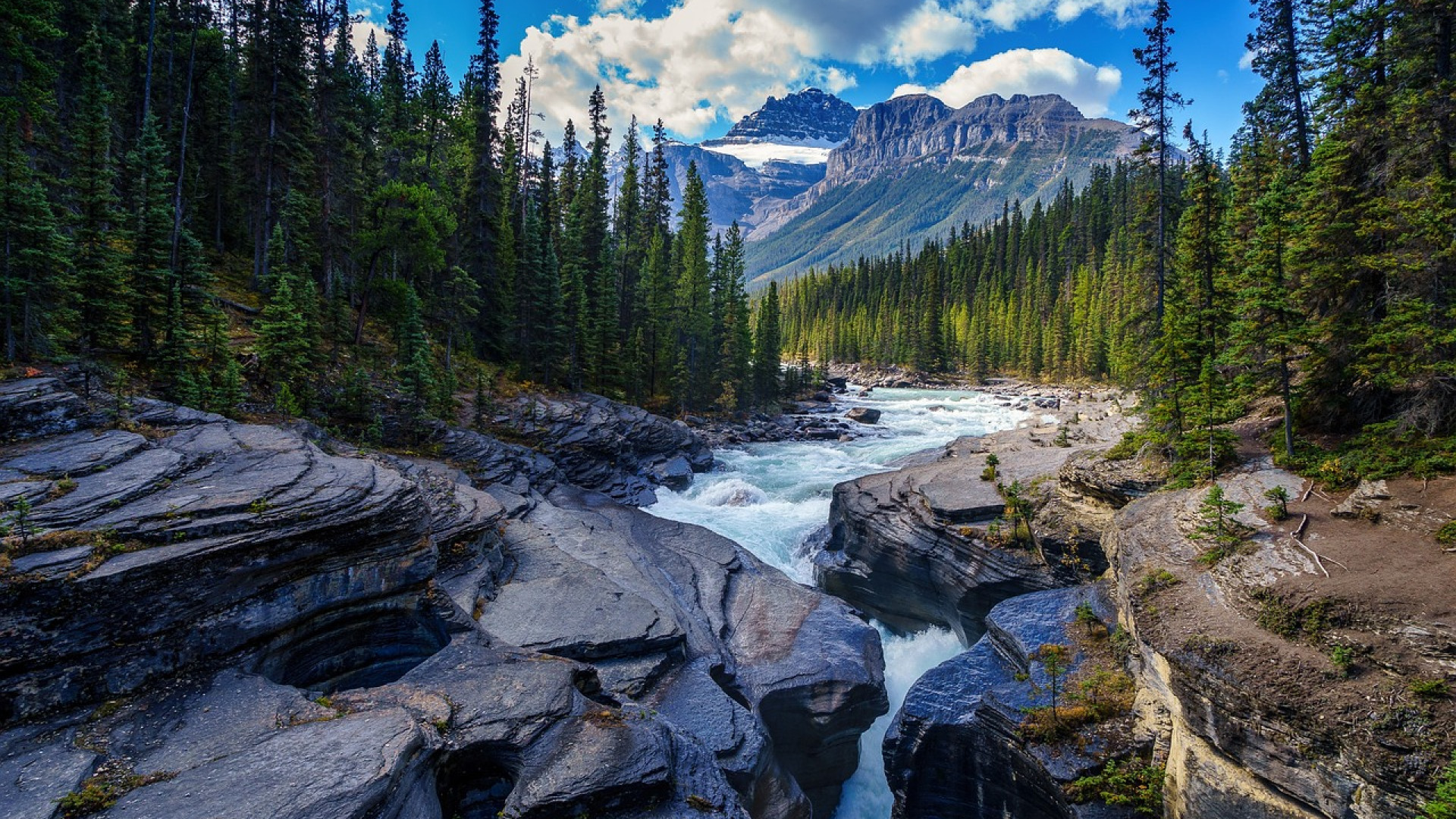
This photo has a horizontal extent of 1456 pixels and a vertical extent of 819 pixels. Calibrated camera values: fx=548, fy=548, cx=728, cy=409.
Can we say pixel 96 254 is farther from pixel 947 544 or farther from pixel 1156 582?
pixel 1156 582

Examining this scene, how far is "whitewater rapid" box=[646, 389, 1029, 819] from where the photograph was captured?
→ 1337cm

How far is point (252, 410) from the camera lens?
54.9ft

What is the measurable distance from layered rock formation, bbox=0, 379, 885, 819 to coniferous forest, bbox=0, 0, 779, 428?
5.76 meters

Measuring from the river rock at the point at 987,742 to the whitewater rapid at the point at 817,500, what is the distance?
1.59 m

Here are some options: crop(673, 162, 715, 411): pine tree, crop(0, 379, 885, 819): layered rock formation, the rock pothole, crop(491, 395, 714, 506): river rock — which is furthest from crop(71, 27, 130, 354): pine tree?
crop(673, 162, 715, 411): pine tree

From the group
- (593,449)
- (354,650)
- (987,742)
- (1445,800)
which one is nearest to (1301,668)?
(1445,800)

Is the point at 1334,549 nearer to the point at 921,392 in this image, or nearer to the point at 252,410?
the point at 252,410

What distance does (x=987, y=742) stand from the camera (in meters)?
10.4

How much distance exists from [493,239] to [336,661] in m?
32.3

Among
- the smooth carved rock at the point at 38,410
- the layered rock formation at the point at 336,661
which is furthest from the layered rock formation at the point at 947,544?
the smooth carved rock at the point at 38,410

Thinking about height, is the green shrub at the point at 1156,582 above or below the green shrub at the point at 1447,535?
below

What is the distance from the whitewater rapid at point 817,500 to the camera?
13.4 meters

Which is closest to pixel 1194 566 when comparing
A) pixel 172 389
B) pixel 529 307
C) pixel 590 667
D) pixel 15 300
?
pixel 590 667

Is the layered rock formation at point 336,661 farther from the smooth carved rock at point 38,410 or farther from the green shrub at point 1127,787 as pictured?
the green shrub at point 1127,787
